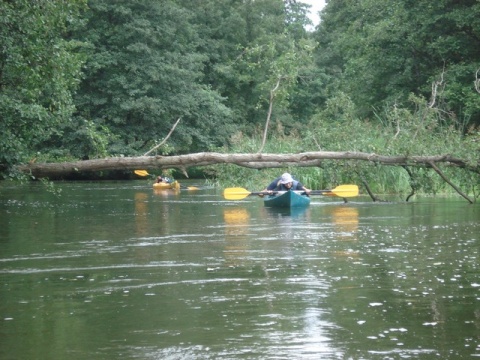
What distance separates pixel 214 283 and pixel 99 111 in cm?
3919

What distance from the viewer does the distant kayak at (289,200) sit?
22.0 metres

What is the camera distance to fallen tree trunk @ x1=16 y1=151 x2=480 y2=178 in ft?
66.0

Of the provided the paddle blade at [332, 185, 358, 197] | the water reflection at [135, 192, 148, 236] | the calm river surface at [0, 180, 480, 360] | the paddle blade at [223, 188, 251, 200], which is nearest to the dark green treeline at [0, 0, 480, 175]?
the water reflection at [135, 192, 148, 236]

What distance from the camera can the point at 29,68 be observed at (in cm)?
1862

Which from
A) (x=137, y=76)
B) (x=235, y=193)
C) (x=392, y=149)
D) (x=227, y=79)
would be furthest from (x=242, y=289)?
(x=227, y=79)

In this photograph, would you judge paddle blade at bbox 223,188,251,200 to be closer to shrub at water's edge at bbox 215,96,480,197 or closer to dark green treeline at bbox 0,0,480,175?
shrub at water's edge at bbox 215,96,480,197

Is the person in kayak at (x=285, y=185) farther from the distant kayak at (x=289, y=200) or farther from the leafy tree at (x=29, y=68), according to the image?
the leafy tree at (x=29, y=68)

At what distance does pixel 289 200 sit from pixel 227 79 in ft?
134

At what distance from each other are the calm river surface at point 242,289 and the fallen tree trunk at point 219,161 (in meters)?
2.26

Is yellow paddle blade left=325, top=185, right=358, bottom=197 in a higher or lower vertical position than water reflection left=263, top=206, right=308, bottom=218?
higher

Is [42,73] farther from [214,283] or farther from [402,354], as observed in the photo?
[402,354]

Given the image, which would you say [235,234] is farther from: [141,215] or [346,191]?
[346,191]

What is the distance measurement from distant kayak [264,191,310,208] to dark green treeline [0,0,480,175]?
97.9 inches

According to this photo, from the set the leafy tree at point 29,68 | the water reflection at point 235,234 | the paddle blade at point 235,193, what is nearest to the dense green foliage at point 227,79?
the leafy tree at point 29,68
